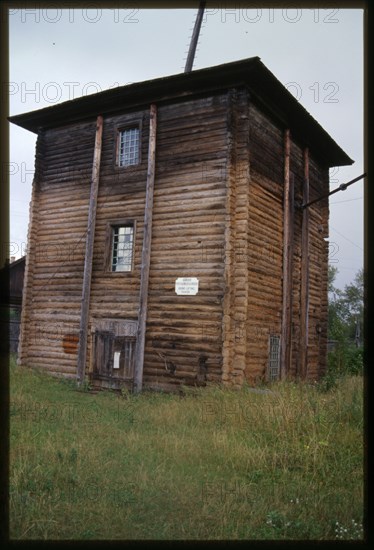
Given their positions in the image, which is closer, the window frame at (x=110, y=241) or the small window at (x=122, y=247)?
the window frame at (x=110, y=241)

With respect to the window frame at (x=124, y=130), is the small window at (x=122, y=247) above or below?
below

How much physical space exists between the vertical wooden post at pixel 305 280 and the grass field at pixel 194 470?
21.9 feet

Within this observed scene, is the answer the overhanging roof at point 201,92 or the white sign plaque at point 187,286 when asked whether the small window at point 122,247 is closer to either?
the white sign plaque at point 187,286

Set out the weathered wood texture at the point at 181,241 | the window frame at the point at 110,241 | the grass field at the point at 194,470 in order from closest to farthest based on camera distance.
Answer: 1. the grass field at the point at 194,470
2. the weathered wood texture at the point at 181,241
3. the window frame at the point at 110,241

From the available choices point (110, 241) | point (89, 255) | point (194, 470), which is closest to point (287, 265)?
point (110, 241)

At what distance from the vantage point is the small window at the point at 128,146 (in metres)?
14.0

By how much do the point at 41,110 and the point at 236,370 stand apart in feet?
36.9

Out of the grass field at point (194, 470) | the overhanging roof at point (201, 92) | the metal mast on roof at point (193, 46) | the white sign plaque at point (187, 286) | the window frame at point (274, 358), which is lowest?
the grass field at point (194, 470)

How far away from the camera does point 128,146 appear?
14211 millimetres

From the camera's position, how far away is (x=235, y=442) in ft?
21.8

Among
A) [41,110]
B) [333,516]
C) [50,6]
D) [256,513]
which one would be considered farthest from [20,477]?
[41,110]

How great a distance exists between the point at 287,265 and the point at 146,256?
15.3 feet

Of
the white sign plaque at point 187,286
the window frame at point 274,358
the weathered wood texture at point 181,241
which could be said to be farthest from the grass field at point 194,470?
the window frame at point 274,358

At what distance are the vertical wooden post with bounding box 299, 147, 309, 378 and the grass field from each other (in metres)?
6.67
